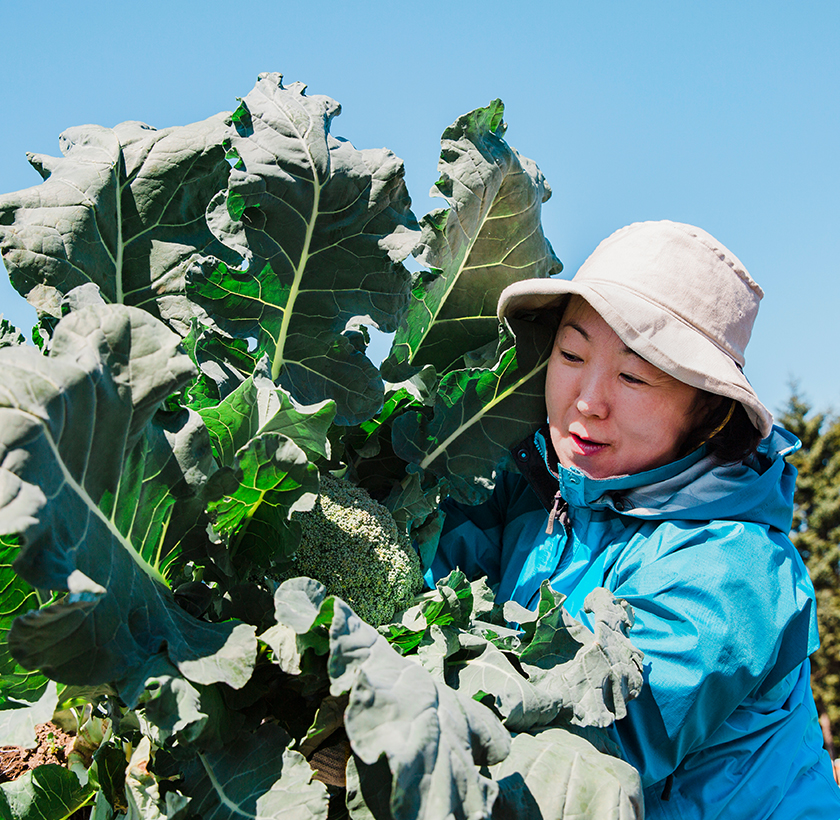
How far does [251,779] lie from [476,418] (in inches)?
42.8

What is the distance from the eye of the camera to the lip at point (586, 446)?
2047 mm

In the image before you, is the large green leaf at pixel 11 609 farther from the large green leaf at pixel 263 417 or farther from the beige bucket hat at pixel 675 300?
the beige bucket hat at pixel 675 300

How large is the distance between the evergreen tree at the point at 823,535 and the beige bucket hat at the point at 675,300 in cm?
1966

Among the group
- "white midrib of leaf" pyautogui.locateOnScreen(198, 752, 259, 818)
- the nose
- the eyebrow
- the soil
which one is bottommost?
the soil

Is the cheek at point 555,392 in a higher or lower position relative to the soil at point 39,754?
higher

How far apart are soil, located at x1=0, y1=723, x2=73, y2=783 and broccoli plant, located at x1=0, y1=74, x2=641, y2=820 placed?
0.16 m

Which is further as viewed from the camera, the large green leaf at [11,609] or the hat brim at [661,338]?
the hat brim at [661,338]

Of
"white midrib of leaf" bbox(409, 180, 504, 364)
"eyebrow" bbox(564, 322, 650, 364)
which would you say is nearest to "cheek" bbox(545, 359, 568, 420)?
"eyebrow" bbox(564, 322, 650, 364)

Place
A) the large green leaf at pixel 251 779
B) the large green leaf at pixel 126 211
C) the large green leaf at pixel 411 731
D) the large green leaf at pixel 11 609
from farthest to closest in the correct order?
the large green leaf at pixel 126 211 < the large green leaf at pixel 11 609 < the large green leaf at pixel 251 779 < the large green leaf at pixel 411 731

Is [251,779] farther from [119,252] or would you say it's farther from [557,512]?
[119,252]

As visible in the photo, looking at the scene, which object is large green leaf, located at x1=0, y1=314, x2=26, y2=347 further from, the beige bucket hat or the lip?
the lip

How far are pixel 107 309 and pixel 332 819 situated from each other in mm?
1026

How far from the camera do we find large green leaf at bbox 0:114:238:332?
175 cm

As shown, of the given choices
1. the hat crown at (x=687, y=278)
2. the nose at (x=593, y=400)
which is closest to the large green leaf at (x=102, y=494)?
the nose at (x=593, y=400)
